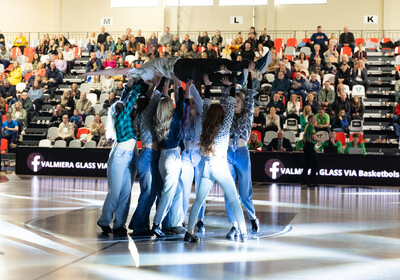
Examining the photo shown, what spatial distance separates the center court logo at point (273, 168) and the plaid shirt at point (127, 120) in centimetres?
986

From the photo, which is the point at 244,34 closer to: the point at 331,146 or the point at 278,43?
the point at 278,43

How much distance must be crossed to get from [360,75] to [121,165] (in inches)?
680

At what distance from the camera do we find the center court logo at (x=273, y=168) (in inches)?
709

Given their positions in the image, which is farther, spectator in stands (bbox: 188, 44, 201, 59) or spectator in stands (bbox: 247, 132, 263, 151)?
spectator in stands (bbox: 188, 44, 201, 59)

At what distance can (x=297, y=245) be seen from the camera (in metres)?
7.94

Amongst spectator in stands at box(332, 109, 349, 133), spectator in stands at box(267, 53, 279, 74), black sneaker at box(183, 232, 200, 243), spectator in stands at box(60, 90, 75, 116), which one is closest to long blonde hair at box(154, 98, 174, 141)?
black sneaker at box(183, 232, 200, 243)

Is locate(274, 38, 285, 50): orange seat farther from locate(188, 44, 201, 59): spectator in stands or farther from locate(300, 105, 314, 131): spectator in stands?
locate(300, 105, 314, 131): spectator in stands

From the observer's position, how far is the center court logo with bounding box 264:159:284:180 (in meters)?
18.0

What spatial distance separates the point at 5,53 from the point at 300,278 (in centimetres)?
2626

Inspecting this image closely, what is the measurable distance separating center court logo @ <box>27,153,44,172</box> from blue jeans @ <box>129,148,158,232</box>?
11.7 meters

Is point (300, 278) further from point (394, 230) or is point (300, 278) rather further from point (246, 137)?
point (394, 230)

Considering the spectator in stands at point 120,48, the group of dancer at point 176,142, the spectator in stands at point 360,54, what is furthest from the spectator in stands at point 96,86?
the group of dancer at point 176,142

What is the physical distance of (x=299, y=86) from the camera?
2267cm

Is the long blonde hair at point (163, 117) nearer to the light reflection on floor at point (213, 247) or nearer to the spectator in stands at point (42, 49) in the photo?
the light reflection on floor at point (213, 247)
